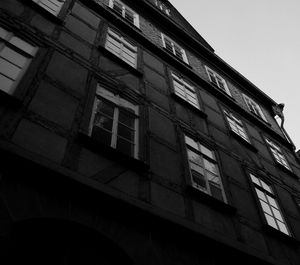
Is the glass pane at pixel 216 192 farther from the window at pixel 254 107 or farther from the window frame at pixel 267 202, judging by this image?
the window at pixel 254 107

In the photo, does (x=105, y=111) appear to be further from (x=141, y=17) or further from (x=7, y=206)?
(x=141, y=17)

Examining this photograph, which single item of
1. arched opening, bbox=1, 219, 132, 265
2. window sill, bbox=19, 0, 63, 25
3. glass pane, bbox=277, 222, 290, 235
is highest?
window sill, bbox=19, 0, 63, 25

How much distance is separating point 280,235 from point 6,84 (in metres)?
5.75

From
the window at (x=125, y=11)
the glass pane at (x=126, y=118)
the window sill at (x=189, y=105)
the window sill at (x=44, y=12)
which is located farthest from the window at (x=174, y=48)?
the glass pane at (x=126, y=118)

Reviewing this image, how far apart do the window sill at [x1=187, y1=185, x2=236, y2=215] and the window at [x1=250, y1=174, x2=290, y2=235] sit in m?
1.53

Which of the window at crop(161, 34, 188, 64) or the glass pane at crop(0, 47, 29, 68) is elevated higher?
the window at crop(161, 34, 188, 64)

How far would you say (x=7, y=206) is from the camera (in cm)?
328

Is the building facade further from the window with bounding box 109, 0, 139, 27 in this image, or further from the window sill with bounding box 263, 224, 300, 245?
the window with bounding box 109, 0, 139, 27

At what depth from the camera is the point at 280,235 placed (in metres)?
6.50

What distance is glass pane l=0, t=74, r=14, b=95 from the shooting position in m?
4.51

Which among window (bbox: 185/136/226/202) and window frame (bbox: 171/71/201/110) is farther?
window frame (bbox: 171/71/201/110)

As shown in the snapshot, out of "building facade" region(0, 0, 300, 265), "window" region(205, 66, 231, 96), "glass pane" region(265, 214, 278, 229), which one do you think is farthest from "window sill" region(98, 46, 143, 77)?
"window" region(205, 66, 231, 96)

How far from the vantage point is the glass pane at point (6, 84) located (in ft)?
14.8

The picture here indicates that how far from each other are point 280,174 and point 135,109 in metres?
5.35
